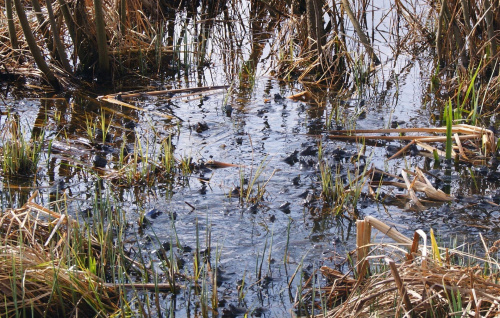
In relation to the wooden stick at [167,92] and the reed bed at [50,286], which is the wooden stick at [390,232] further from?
the wooden stick at [167,92]

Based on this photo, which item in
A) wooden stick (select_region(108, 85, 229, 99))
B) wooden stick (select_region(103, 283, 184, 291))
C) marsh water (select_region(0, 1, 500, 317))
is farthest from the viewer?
wooden stick (select_region(108, 85, 229, 99))

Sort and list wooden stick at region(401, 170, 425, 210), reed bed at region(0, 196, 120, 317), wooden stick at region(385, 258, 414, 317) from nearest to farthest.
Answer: wooden stick at region(385, 258, 414, 317) < reed bed at region(0, 196, 120, 317) < wooden stick at region(401, 170, 425, 210)

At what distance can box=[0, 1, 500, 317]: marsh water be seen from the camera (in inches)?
143

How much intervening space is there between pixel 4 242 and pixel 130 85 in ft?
15.2

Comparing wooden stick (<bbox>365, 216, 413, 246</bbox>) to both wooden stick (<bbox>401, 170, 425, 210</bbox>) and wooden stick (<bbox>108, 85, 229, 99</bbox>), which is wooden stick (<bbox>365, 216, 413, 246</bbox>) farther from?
wooden stick (<bbox>108, 85, 229, 99</bbox>)

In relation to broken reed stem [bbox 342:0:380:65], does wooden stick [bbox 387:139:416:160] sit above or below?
below

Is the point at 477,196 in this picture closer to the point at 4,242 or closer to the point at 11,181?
the point at 4,242

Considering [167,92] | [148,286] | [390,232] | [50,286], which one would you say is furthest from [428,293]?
[167,92]

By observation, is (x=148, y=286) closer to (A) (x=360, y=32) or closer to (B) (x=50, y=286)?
(B) (x=50, y=286)

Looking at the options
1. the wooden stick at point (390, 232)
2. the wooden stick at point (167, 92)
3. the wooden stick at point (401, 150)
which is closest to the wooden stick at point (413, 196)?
the wooden stick at point (401, 150)

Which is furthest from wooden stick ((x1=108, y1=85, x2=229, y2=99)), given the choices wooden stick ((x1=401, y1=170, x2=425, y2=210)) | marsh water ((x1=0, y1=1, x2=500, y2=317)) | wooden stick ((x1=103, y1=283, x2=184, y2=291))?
wooden stick ((x1=103, y1=283, x2=184, y2=291))

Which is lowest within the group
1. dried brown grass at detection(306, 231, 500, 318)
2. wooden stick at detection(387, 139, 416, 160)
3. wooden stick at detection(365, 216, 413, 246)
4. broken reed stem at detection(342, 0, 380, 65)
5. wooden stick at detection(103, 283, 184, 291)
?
wooden stick at detection(103, 283, 184, 291)

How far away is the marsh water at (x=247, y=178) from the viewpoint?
11.9ft

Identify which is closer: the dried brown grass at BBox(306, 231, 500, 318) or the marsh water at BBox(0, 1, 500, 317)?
the dried brown grass at BBox(306, 231, 500, 318)
